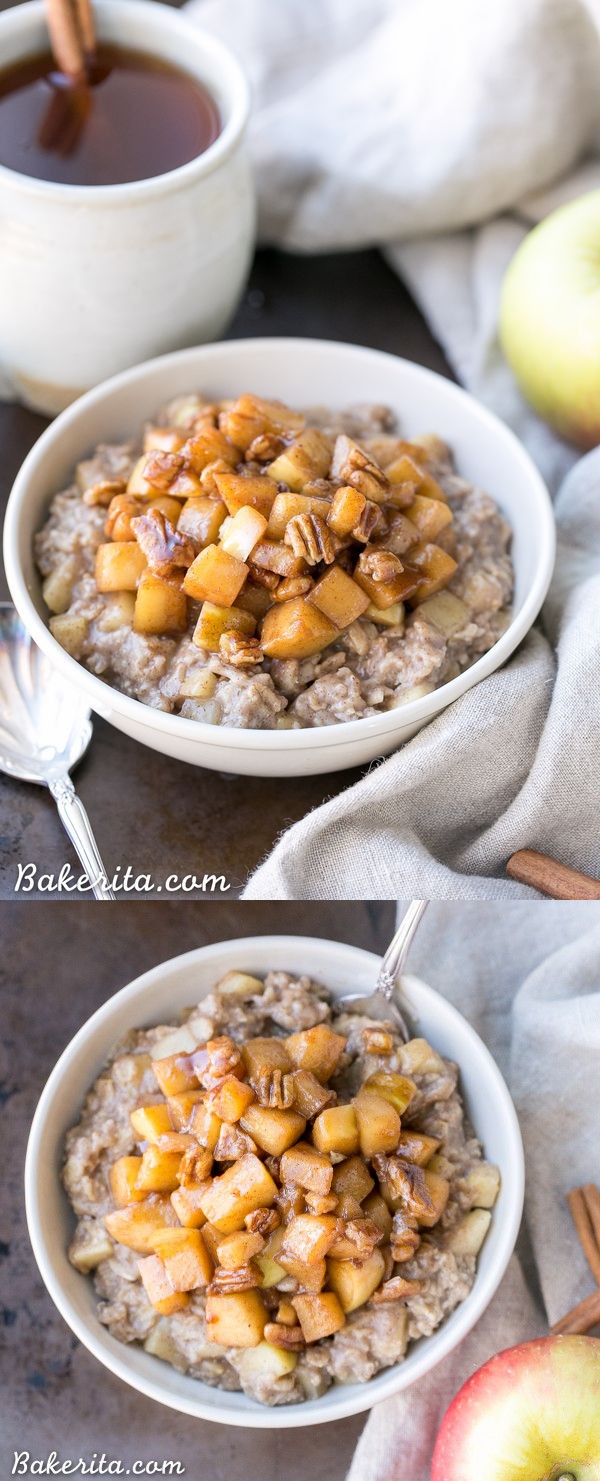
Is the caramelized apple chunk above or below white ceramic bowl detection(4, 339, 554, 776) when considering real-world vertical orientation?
below

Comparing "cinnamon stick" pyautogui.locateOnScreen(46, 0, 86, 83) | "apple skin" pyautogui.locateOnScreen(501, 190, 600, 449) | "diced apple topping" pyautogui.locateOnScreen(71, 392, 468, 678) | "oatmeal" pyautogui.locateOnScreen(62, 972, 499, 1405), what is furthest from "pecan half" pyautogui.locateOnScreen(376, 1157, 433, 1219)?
"cinnamon stick" pyautogui.locateOnScreen(46, 0, 86, 83)

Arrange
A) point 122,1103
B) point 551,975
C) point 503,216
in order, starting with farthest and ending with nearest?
1. point 503,216
2. point 551,975
3. point 122,1103

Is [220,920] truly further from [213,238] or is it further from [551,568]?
[213,238]

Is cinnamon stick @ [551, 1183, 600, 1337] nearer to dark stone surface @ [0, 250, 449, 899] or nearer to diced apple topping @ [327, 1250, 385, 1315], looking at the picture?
diced apple topping @ [327, 1250, 385, 1315]

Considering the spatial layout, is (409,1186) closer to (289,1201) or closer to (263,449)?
(289,1201)

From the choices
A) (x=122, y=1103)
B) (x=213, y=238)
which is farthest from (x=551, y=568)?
(x=122, y=1103)
